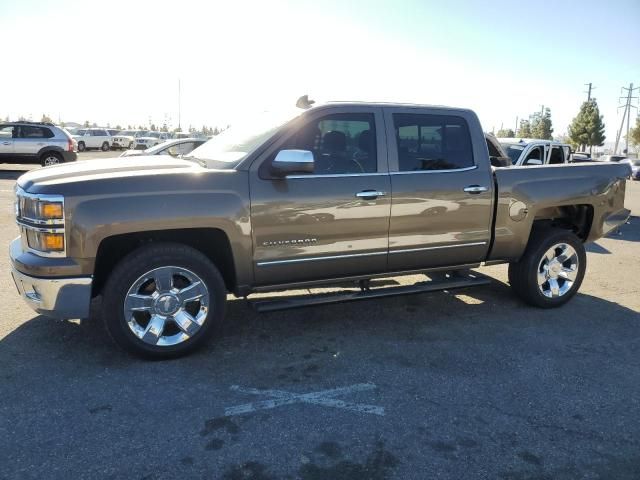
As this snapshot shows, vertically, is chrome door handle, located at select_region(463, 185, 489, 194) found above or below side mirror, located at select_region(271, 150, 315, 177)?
below

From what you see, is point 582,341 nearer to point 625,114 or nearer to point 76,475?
point 76,475

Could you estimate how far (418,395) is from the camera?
3520 millimetres

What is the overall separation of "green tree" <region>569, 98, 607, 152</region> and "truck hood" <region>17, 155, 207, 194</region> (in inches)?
2674

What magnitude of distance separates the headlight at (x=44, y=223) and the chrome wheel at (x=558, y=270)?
4306mm

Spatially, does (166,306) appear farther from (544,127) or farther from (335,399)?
(544,127)

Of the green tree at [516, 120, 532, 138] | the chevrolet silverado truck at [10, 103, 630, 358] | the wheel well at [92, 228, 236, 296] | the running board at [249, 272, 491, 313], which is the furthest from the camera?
the green tree at [516, 120, 532, 138]

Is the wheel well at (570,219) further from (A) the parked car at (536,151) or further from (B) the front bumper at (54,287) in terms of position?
(A) the parked car at (536,151)

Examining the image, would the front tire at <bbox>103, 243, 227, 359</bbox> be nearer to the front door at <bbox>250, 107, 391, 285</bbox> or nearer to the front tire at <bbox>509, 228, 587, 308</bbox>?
the front door at <bbox>250, 107, 391, 285</bbox>

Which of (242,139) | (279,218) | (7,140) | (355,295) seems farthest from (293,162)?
(7,140)

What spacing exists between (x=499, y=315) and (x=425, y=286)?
0.96 metres

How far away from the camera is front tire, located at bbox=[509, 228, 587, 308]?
17.2 ft

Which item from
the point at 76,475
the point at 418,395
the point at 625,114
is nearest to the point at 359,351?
the point at 418,395

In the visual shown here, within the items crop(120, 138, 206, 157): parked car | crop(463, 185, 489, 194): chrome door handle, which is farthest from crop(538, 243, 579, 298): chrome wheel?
crop(120, 138, 206, 157): parked car

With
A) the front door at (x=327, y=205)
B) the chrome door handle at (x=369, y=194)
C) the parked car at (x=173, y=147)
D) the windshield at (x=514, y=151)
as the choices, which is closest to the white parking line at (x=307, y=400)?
the front door at (x=327, y=205)
